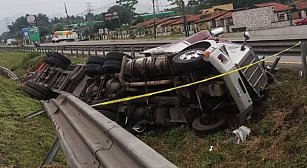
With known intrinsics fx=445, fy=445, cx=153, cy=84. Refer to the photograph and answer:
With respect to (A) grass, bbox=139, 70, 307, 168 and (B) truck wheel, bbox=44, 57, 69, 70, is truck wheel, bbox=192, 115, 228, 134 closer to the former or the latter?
(A) grass, bbox=139, 70, 307, 168

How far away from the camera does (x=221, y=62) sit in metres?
6.76

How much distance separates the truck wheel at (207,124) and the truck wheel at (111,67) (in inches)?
91.9

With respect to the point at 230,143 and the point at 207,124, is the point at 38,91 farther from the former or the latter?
the point at 230,143

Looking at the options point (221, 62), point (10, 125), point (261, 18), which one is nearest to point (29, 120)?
point (10, 125)

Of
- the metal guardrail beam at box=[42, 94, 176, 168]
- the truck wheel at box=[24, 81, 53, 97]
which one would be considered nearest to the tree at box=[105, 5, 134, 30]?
the truck wheel at box=[24, 81, 53, 97]

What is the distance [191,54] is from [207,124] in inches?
46.9

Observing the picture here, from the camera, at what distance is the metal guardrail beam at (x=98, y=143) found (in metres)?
2.55

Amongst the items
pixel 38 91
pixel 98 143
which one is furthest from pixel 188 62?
pixel 38 91

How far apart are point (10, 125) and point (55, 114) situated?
9.89 feet

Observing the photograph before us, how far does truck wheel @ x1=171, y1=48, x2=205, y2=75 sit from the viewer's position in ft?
22.2

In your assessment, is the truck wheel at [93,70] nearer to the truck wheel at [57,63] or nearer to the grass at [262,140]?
the grass at [262,140]

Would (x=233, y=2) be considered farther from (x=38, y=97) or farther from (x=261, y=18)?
(x=38, y=97)

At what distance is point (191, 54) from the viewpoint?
7.04m

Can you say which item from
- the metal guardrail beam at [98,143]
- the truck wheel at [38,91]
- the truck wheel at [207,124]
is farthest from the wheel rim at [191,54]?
the truck wheel at [38,91]
